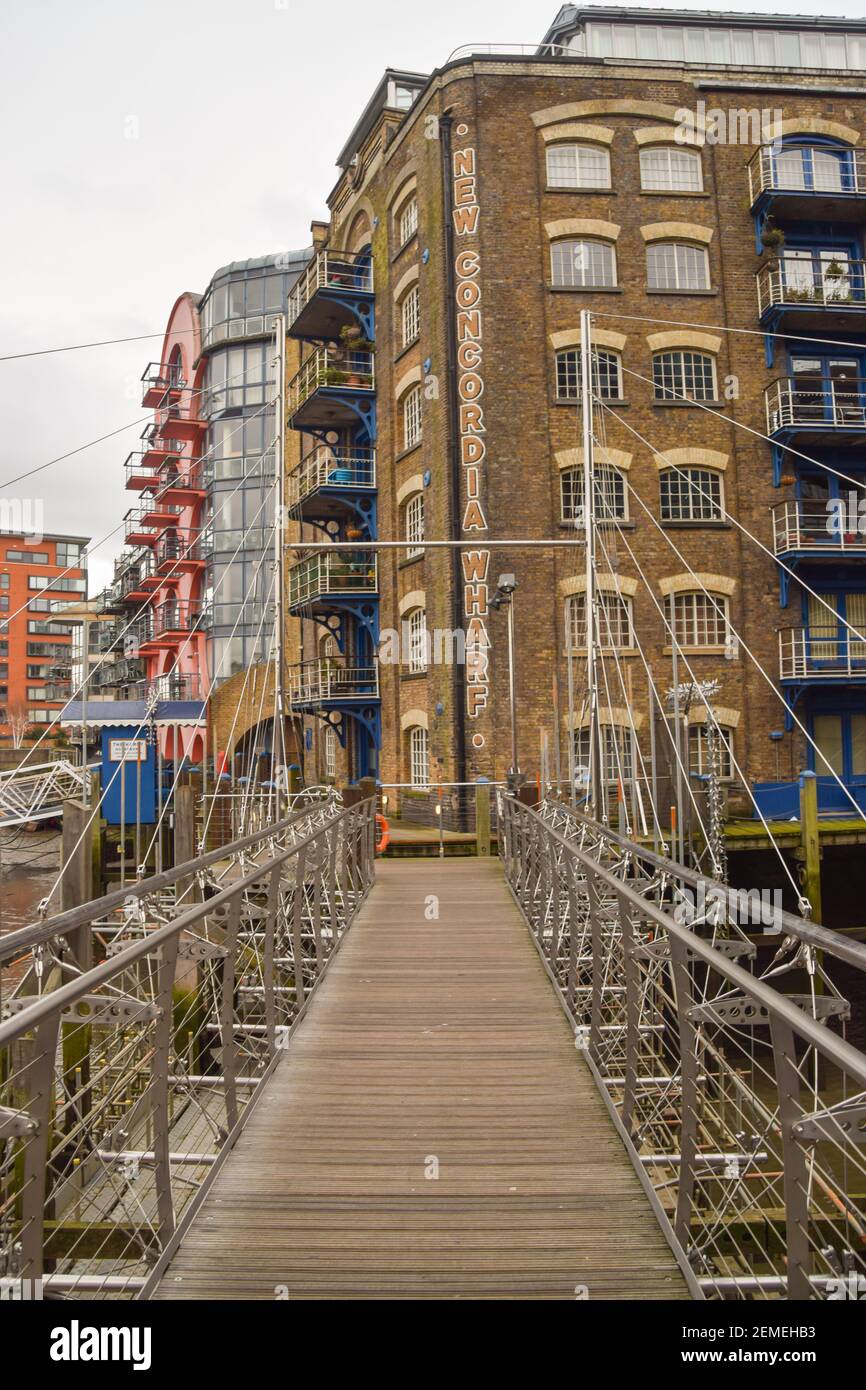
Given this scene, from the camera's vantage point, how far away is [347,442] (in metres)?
28.2

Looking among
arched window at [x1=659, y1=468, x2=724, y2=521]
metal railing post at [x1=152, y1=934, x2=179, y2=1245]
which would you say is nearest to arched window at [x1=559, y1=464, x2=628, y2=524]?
arched window at [x1=659, y1=468, x2=724, y2=521]

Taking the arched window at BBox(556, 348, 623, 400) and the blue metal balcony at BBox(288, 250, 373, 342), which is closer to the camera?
the arched window at BBox(556, 348, 623, 400)

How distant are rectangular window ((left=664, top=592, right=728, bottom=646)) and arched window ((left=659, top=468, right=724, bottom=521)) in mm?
1704

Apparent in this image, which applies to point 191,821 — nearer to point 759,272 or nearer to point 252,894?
point 252,894

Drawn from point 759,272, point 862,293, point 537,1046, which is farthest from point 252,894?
point 862,293

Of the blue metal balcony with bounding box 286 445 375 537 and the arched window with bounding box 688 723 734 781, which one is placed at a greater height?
the blue metal balcony with bounding box 286 445 375 537

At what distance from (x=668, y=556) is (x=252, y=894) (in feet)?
41.1

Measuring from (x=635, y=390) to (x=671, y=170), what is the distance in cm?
513

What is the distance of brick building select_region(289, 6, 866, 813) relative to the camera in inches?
799

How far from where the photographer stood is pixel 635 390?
69.3 ft

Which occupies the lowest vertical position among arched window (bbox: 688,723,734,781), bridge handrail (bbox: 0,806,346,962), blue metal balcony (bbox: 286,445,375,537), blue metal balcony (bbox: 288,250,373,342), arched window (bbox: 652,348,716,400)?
bridge handrail (bbox: 0,806,346,962)

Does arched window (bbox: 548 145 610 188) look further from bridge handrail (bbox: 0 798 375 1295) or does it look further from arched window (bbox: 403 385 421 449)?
bridge handrail (bbox: 0 798 375 1295)

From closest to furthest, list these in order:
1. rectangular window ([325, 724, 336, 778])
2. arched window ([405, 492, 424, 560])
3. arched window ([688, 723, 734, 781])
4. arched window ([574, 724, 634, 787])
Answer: arched window ([574, 724, 634, 787]), arched window ([688, 723, 734, 781]), arched window ([405, 492, 424, 560]), rectangular window ([325, 724, 336, 778])

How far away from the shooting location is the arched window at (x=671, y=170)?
2167 centimetres
